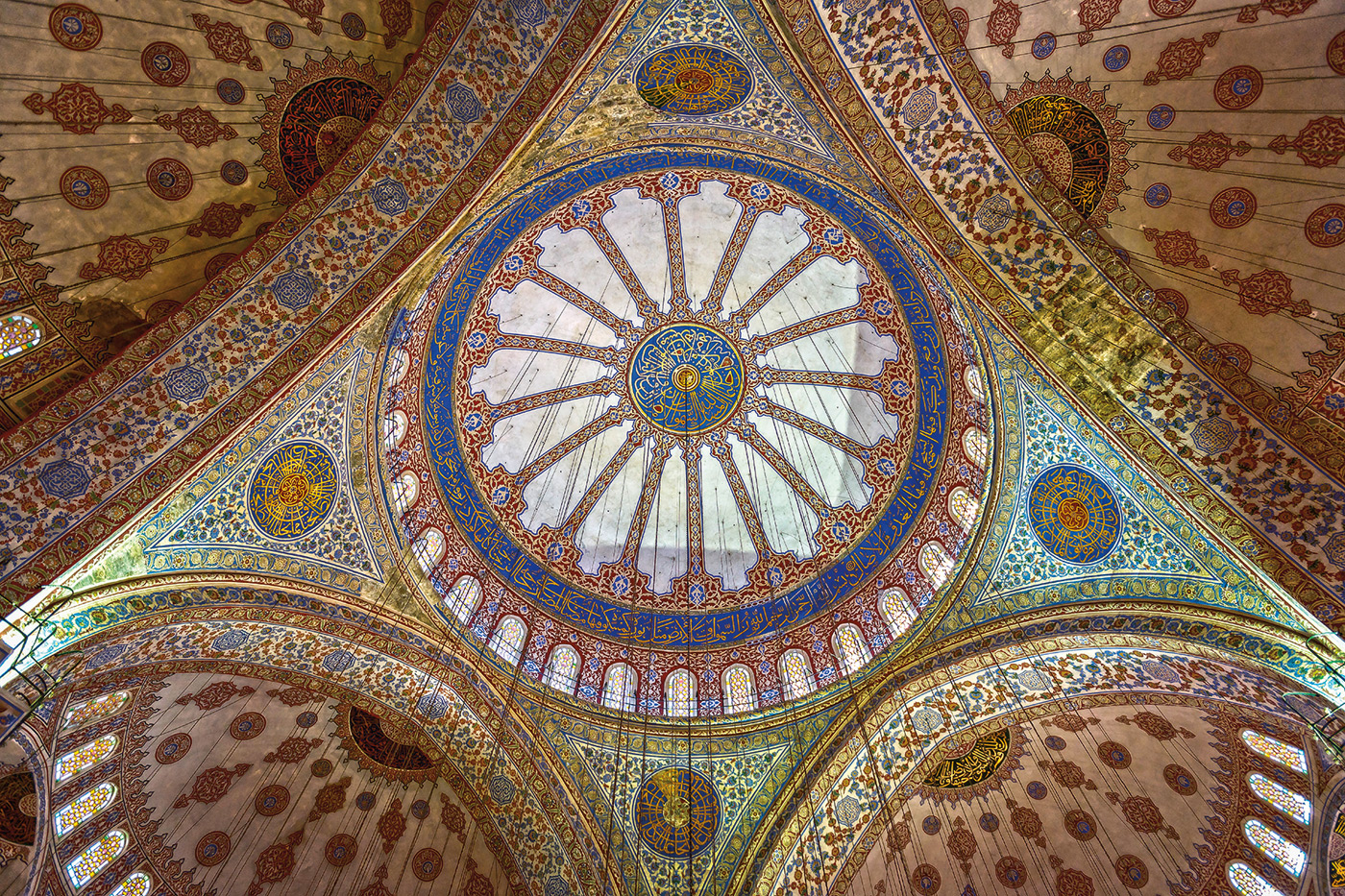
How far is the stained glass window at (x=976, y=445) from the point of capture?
8359mm

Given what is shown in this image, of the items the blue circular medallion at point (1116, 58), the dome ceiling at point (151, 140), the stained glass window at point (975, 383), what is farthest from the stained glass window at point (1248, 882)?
the dome ceiling at point (151, 140)

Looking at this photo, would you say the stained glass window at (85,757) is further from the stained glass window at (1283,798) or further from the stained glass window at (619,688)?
the stained glass window at (1283,798)

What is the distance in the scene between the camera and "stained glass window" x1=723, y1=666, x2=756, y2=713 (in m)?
9.89

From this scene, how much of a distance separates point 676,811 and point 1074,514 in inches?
243

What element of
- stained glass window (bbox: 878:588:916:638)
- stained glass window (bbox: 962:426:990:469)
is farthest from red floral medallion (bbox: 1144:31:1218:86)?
stained glass window (bbox: 878:588:916:638)

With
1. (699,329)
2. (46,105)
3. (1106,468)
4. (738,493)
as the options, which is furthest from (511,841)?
(46,105)

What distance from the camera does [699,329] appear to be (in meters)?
11.1

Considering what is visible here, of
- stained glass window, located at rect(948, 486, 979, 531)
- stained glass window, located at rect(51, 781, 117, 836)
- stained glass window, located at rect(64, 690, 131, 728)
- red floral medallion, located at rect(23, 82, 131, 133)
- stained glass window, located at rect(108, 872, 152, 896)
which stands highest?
stained glass window, located at rect(948, 486, 979, 531)

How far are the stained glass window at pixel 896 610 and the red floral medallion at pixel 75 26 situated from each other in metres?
9.87

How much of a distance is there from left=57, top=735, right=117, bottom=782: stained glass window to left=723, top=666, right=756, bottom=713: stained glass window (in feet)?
24.0

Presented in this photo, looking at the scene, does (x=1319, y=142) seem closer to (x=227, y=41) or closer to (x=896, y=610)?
(x=896, y=610)

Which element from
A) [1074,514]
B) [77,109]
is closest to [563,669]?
[1074,514]

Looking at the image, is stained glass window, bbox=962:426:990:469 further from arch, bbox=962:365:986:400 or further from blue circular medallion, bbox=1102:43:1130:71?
blue circular medallion, bbox=1102:43:1130:71

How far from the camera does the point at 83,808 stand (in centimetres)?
766
